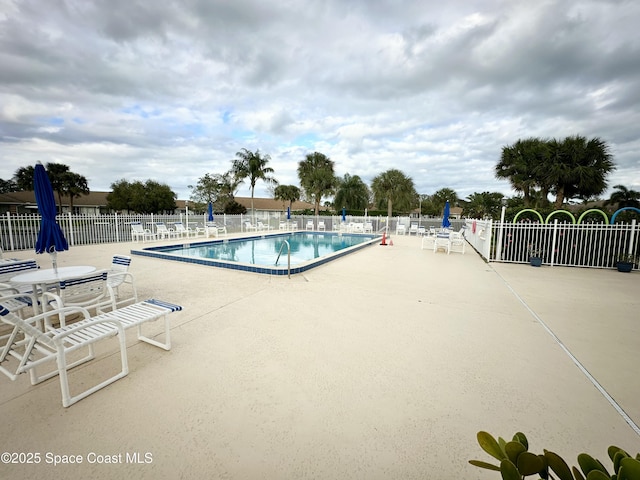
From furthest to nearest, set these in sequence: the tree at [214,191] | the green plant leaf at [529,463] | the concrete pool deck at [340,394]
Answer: the tree at [214,191]
the concrete pool deck at [340,394]
the green plant leaf at [529,463]

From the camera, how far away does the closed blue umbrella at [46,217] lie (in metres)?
3.44

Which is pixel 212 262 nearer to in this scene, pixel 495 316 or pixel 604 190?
pixel 495 316

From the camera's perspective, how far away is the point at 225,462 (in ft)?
5.43

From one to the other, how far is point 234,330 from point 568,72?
642 inches

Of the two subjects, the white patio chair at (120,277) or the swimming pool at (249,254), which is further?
the swimming pool at (249,254)

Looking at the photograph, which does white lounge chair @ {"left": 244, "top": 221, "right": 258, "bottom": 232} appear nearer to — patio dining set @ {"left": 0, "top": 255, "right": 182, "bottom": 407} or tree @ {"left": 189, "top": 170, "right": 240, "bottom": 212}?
tree @ {"left": 189, "top": 170, "right": 240, "bottom": 212}

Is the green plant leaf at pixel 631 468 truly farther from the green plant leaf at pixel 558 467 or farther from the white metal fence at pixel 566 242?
the white metal fence at pixel 566 242

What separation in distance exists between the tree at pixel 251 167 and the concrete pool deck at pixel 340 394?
24.2 m

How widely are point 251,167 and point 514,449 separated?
2828 cm

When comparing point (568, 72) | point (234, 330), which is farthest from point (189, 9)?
point (568, 72)

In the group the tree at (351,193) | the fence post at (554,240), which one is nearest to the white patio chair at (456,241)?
the fence post at (554,240)

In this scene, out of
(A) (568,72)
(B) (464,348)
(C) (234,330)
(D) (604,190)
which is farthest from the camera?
(D) (604,190)

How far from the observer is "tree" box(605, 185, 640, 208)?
71.6 feet

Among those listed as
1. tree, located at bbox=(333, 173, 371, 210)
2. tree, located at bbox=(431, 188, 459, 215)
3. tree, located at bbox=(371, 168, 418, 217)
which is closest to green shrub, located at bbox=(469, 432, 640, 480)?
tree, located at bbox=(371, 168, 418, 217)
